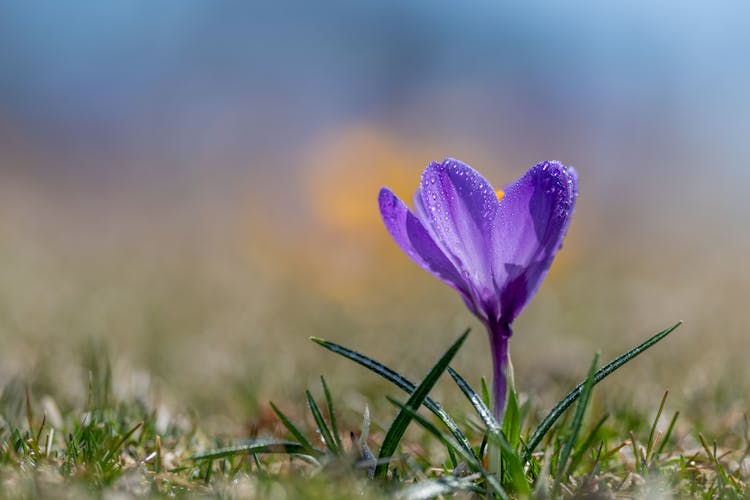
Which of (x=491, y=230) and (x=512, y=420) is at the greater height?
(x=491, y=230)

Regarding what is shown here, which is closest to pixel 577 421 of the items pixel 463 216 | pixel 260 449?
pixel 463 216

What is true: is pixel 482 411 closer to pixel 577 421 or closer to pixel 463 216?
pixel 577 421

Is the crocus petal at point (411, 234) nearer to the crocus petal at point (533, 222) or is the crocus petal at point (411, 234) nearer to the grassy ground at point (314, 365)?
the crocus petal at point (533, 222)

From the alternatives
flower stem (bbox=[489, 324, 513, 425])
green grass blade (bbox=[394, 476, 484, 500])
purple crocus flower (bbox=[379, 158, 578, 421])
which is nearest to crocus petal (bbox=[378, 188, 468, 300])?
purple crocus flower (bbox=[379, 158, 578, 421])

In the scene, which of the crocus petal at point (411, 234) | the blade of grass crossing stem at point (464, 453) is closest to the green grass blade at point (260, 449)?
the blade of grass crossing stem at point (464, 453)

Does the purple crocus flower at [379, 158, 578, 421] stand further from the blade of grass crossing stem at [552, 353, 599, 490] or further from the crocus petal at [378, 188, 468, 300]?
the blade of grass crossing stem at [552, 353, 599, 490]

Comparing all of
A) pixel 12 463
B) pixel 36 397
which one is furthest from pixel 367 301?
pixel 12 463
